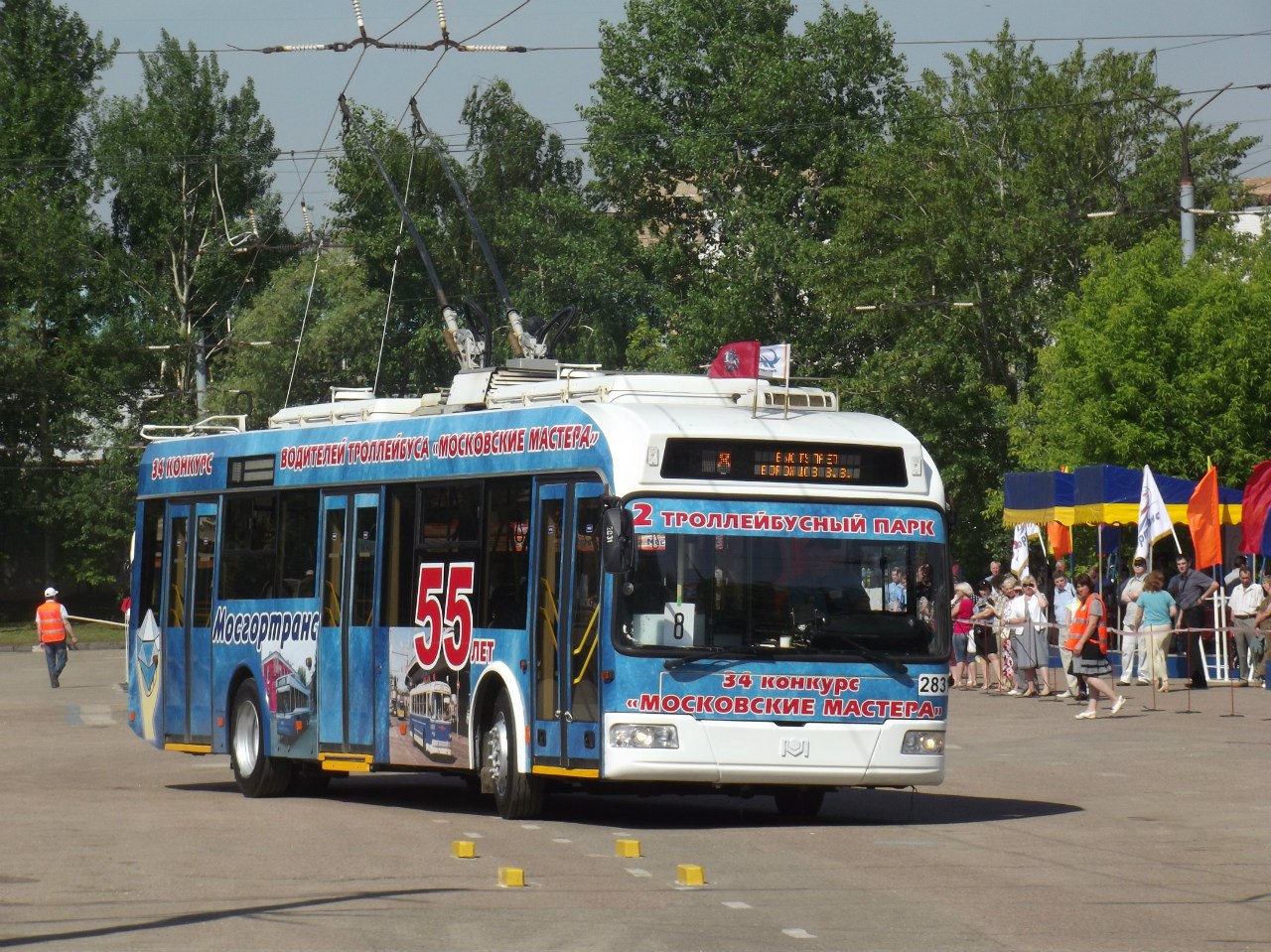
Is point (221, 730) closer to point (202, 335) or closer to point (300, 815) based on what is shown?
point (300, 815)

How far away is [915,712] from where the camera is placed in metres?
13.8

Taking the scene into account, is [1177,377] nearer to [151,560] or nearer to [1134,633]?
[1134,633]

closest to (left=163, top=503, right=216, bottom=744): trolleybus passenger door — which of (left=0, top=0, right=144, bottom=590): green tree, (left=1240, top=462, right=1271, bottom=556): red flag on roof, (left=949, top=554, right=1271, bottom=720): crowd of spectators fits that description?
(left=949, top=554, right=1271, bottom=720): crowd of spectators

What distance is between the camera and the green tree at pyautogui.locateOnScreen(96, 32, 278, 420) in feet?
232

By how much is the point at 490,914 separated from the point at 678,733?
3756 mm

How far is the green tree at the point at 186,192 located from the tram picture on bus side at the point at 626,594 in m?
54.9

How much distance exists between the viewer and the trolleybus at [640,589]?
13.4 meters

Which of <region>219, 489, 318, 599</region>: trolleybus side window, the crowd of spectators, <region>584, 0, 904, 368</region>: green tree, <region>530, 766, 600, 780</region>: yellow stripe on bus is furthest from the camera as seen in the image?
<region>584, 0, 904, 368</region>: green tree

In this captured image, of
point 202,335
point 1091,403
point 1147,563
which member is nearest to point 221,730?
point 1147,563

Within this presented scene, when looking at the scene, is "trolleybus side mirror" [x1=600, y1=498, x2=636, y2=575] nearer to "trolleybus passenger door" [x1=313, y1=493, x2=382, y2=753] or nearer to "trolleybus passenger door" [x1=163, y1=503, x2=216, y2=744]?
"trolleybus passenger door" [x1=313, y1=493, x2=382, y2=753]

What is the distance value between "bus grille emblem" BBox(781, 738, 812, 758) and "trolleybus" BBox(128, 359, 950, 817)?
1cm

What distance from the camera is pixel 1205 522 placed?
29781 millimetres

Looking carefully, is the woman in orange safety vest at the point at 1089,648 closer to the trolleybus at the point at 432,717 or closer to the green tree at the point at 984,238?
the trolleybus at the point at 432,717

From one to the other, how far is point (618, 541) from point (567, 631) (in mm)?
1085
